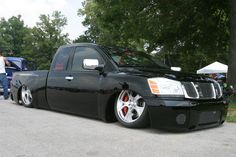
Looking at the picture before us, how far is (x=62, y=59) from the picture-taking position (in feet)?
26.2

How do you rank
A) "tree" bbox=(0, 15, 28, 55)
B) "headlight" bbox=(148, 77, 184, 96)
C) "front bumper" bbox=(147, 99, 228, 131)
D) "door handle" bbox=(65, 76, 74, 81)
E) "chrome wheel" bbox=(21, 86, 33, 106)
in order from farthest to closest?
1. "tree" bbox=(0, 15, 28, 55)
2. "chrome wheel" bbox=(21, 86, 33, 106)
3. "door handle" bbox=(65, 76, 74, 81)
4. "headlight" bbox=(148, 77, 184, 96)
5. "front bumper" bbox=(147, 99, 228, 131)

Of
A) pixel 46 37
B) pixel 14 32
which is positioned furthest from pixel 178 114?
pixel 14 32

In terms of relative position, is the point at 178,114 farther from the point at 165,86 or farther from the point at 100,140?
the point at 100,140

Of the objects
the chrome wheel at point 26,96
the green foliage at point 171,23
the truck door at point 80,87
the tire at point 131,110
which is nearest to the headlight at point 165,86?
the tire at point 131,110

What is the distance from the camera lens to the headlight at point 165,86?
18.3 ft

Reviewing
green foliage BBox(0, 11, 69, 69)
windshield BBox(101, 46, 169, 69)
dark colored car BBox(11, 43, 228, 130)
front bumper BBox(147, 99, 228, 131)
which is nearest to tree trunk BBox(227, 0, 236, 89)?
windshield BBox(101, 46, 169, 69)

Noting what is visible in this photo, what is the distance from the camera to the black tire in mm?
8948

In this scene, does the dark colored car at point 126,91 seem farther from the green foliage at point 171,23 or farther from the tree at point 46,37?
the tree at point 46,37

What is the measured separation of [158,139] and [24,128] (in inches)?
88.4

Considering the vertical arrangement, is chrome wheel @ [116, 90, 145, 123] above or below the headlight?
below

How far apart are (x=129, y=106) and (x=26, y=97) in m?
3.96

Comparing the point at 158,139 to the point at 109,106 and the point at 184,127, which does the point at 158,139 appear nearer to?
the point at 184,127

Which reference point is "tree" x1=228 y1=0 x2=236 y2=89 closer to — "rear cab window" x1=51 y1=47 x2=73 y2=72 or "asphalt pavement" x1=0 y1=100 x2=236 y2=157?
"asphalt pavement" x1=0 y1=100 x2=236 y2=157

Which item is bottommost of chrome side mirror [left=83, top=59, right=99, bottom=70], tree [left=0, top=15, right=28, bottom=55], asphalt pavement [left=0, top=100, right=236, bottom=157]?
asphalt pavement [left=0, top=100, right=236, bottom=157]
